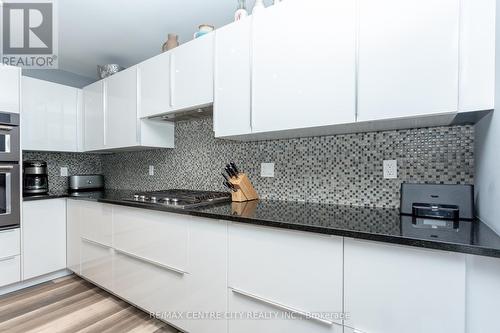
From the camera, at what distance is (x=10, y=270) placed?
229 cm

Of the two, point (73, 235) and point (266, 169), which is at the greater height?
point (266, 169)

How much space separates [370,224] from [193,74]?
1541 mm

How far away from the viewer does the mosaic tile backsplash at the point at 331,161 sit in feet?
4.46

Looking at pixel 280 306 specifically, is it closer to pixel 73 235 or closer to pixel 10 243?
pixel 73 235

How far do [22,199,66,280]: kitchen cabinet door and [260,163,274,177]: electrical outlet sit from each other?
2.18 m

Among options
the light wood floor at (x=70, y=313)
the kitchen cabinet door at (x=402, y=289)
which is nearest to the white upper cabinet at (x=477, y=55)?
the kitchen cabinet door at (x=402, y=289)

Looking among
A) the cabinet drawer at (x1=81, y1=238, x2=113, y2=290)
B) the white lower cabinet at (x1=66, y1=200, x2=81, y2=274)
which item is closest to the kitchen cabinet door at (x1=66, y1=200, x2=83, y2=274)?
the white lower cabinet at (x1=66, y1=200, x2=81, y2=274)

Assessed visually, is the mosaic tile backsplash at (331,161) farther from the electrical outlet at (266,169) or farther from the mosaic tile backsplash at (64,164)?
the mosaic tile backsplash at (64,164)

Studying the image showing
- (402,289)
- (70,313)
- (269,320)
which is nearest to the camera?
(402,289)

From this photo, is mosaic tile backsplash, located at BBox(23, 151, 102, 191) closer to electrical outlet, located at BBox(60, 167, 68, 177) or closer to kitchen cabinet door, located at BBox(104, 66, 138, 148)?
electrical outlet, located at BBox(60, 167, 68, 177)

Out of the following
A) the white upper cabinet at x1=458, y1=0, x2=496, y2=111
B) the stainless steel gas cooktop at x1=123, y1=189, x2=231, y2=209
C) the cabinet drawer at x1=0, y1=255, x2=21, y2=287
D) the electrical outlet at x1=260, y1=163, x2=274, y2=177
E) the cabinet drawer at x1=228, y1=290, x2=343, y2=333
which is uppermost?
the white upper cabinet at x1=458, y1=0, x2=496, y2=111

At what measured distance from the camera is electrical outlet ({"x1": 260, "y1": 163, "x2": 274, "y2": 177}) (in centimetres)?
197

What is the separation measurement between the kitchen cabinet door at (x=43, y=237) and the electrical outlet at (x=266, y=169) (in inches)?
85.7

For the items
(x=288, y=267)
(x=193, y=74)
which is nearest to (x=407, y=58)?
(x=288, y=267)
